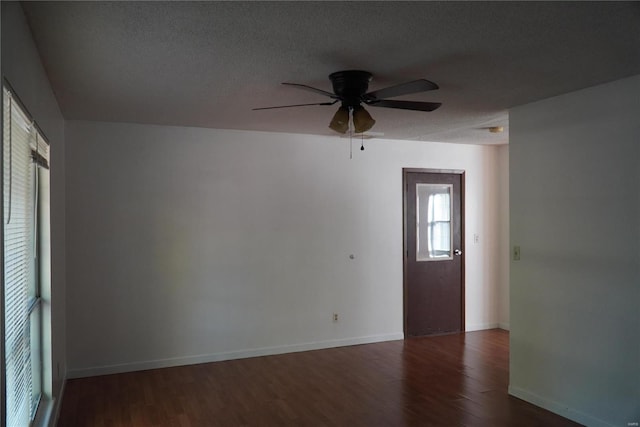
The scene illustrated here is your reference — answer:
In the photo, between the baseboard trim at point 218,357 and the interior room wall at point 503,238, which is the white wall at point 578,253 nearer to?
the baseboard trim at point 218,357

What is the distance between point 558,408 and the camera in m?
3.46

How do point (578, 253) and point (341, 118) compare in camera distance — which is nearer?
point (341, 118)

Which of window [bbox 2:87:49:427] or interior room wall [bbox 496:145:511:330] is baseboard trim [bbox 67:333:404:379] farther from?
interior room wall [bbox 496:145:511:330]

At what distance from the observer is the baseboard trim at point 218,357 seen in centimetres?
430

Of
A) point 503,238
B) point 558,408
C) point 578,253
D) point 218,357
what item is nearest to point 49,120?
point 218,357

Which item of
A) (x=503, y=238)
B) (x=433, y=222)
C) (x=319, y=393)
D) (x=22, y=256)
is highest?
(x=433, y=222)

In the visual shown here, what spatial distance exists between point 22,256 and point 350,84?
1.98m

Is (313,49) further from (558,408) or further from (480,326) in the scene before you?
(480,326)

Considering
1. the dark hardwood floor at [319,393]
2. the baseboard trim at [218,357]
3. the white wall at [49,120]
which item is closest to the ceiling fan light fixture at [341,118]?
the white wall at [49,120]

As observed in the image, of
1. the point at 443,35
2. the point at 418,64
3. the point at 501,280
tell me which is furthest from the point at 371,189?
the point at 443,35

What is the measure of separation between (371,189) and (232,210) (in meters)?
1.63

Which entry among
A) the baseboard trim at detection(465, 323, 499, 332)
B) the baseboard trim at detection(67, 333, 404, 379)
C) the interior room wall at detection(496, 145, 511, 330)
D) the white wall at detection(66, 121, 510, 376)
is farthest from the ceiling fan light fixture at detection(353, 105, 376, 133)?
the baseboard trim at detection(465, 323, 499, 332)

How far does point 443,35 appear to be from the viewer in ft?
7.41

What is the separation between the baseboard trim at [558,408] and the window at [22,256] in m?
3.37
